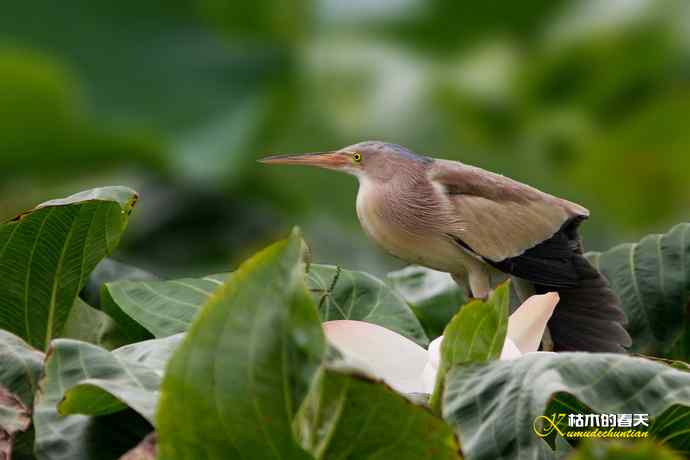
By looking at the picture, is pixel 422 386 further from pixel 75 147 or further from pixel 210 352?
pixel 75 147

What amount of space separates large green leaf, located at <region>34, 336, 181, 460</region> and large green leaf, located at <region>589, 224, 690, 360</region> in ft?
1.61

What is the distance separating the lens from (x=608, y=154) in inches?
95.4

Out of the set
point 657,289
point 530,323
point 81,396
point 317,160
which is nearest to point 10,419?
point 81,396

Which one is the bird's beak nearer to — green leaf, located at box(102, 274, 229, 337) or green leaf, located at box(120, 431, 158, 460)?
green leaf, located at box(102, 274, 229, 337)

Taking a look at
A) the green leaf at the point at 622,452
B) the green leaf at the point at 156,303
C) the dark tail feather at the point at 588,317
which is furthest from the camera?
the dark tail feather at the point at 588,317

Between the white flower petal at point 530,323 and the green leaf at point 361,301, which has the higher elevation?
the white flower petal at point 530,323

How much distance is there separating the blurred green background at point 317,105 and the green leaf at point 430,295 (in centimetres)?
90

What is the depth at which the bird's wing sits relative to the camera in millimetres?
993

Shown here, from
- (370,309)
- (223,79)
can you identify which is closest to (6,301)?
(370,309)

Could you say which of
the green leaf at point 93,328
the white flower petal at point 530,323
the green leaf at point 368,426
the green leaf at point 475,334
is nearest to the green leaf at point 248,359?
the green leaf at point 368,426

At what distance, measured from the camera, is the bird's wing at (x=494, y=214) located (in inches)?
39.1

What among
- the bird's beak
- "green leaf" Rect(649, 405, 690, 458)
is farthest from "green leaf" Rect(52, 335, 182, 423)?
the bird's beak

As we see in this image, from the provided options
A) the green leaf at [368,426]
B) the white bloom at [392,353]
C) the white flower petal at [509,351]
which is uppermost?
the green leaf at [368,426]

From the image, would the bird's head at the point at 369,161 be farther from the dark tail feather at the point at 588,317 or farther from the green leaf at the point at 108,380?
the green leaf at the point at 108,380
